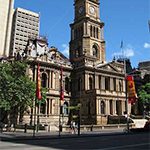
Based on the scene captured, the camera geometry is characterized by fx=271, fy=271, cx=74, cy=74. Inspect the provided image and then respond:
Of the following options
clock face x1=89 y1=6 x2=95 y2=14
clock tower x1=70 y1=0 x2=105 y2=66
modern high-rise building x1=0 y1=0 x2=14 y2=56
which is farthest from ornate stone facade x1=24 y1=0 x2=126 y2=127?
modern high-rise building x1=0 y1=0 x2=14 y2=56

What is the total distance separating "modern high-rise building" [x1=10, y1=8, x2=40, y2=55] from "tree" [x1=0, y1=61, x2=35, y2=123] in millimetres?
94255

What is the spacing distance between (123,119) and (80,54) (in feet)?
76.3

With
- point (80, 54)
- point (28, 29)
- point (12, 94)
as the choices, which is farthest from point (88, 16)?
point (28, 29)

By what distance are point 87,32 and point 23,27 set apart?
81281 millimetres

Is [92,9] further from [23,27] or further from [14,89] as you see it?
[23,27]

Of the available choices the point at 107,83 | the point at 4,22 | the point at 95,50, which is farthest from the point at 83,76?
the point at 4,22

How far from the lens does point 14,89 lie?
42.5m

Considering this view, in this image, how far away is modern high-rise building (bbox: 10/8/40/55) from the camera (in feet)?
467

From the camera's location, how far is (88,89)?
6469 centimetres

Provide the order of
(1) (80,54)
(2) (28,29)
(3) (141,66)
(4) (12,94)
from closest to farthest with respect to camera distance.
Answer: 1. (4) (12,94)
2. (1) (80,54)
3. (3) (141,66)
4. (2) (28,29)

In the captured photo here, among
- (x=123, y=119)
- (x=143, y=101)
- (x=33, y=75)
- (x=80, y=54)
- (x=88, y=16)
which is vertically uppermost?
(x=88, y=16)

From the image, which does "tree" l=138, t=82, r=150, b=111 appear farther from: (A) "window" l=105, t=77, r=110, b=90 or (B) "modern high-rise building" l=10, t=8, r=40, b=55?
(B) "modern high-rise building" l=10, t=8, r=40, b=55

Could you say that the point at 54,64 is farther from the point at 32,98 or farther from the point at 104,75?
the point at 32,98

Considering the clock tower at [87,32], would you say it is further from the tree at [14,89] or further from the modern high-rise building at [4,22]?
the modern high-rise building at [4,22]
